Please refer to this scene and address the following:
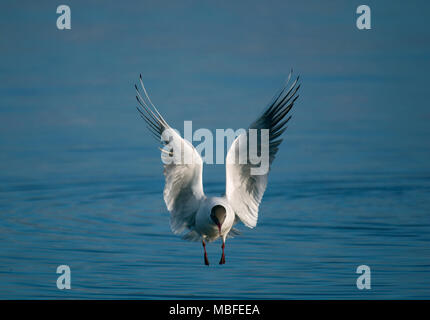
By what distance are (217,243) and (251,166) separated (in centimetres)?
173

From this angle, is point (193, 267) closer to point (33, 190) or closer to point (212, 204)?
point (212, 204)

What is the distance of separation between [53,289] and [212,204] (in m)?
1.74

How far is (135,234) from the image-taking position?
1052cm

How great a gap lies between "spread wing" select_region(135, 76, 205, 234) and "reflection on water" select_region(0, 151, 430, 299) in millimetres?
591

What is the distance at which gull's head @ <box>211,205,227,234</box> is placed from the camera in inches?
349

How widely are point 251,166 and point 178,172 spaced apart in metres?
0.70

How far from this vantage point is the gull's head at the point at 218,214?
8.86 metres

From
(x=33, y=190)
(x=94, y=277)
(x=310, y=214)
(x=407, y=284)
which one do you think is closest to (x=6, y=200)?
(x=33, y=190)

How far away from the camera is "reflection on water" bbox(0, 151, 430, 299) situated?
29.6 feet

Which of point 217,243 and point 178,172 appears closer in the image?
point 178,172

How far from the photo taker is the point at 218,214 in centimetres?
885

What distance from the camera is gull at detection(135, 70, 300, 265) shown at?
29.0 feet

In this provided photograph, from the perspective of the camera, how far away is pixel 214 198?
356 inches

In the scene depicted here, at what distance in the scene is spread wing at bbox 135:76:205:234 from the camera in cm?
880
